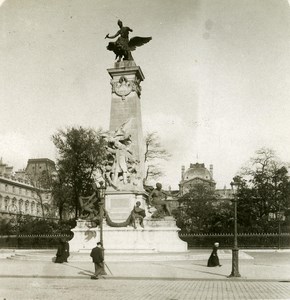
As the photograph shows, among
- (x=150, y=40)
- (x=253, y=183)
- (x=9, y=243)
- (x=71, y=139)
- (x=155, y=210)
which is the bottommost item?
(x=9, y=243)

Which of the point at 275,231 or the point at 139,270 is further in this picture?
the point at 275,231

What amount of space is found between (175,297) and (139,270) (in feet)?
19.9

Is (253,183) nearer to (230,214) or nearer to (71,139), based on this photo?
(230,214)

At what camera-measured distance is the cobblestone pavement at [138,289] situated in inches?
442

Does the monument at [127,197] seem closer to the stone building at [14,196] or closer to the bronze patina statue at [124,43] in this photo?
the bronze patina statue at [124,43]

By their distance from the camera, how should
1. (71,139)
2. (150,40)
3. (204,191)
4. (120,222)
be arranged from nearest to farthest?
(120,222) → (150,40) → (71,139) → (204,191)

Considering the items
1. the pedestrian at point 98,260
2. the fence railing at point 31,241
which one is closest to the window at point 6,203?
the fence railing at point 31,241

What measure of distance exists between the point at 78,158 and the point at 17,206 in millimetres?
43558

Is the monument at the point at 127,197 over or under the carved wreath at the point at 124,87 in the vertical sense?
under

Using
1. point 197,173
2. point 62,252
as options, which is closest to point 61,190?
point 62,252

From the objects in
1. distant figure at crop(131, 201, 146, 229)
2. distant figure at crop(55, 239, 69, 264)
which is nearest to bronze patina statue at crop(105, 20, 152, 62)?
distant figure at crop(131, 201, 146, 229)

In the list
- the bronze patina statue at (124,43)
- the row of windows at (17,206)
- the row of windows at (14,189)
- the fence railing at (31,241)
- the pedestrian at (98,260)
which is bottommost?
the fence railing at (31,241)

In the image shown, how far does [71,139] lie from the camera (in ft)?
141

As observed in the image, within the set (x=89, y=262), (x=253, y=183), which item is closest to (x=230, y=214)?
(x=253, y=183)
